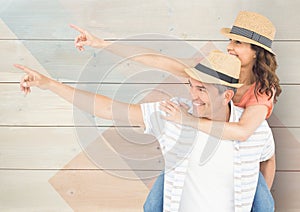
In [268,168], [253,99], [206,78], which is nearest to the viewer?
[206,78]

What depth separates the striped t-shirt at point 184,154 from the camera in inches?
61.9

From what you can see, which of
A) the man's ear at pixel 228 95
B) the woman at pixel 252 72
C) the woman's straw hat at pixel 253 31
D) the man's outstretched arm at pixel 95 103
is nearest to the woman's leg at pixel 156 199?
the woman at pixel 252 72

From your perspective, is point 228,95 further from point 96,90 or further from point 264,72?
point 96,90

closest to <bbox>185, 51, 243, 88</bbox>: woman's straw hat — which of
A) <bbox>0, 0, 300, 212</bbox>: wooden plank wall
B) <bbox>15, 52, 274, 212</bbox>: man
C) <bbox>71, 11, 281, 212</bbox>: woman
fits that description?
<bbox>15, 52, 274, 212</bbox>: man

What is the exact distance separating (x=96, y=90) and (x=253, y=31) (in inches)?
23.6

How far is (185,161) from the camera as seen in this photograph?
1.58 meters

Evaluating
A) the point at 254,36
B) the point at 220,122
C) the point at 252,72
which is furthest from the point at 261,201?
the point at 254,36

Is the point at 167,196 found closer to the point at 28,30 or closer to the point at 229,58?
the point at 229,58

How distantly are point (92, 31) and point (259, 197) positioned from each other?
80cm

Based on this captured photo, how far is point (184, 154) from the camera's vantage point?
1.58 m

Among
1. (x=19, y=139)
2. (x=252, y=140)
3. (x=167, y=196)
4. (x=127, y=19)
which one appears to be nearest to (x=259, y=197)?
(x=252, y=140)

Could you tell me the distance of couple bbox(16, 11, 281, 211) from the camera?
61.3 inches

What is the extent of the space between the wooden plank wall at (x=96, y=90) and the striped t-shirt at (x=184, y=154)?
13.5 inches

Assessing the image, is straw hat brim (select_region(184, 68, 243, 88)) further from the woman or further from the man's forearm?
the man's forearm
